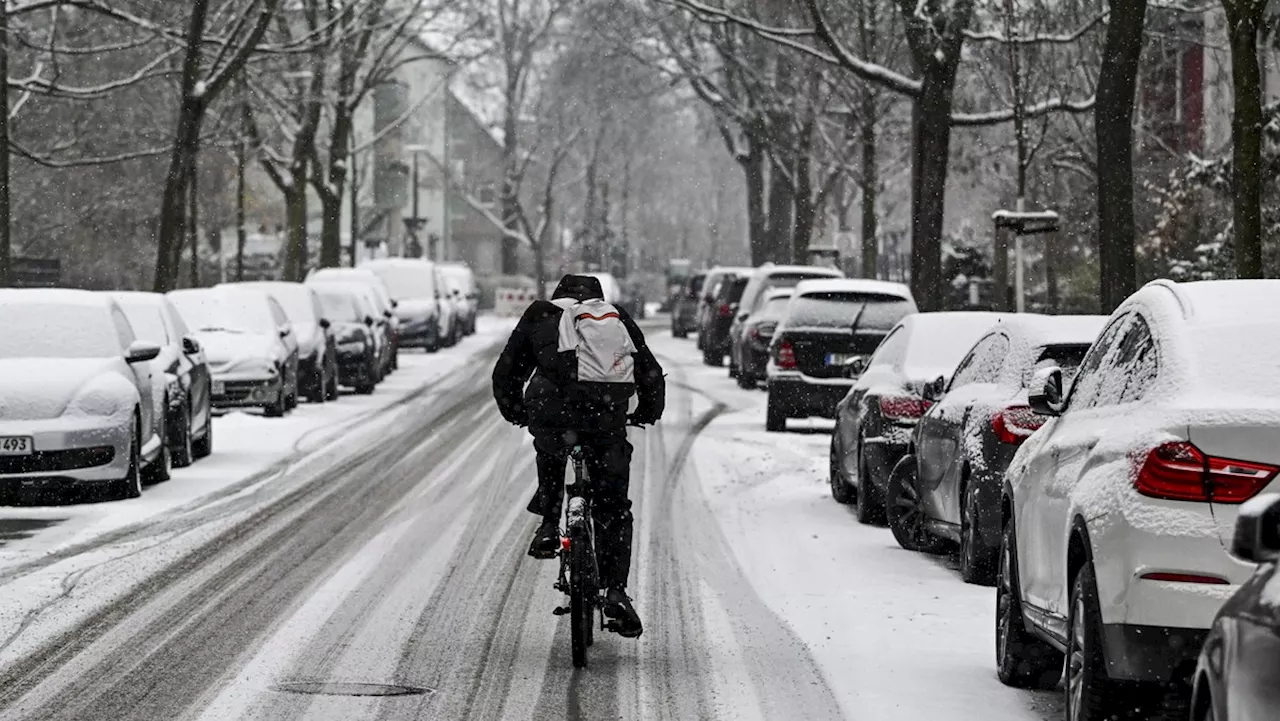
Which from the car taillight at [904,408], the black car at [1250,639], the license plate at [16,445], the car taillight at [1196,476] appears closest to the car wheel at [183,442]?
the license plate at [16,445]

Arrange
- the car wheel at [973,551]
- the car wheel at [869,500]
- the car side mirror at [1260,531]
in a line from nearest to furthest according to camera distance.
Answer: the car side mirror at [1260,531]
the car wheel at [973,551]
the car wheel at [869,500]

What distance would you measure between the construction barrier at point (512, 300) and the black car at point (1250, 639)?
241 ft

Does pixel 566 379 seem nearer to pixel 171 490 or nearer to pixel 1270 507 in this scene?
pixel 1270 507

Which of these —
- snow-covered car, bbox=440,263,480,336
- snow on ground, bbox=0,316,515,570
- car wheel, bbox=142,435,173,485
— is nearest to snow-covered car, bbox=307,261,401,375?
snow on ground, bbox=0,316,515,570

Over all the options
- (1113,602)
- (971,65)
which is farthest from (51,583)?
(971,65)

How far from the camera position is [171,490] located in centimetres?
1862

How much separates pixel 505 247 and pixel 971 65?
55696 millimetres

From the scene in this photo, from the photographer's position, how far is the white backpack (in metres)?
10.2

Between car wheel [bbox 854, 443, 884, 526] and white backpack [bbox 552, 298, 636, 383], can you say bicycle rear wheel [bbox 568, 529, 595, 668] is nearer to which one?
white backpack [bbox 552, 298, 636, 383]

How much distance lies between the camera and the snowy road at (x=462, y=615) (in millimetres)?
8977

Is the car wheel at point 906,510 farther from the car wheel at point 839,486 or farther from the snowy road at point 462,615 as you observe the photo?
the car wheel at point 839,486

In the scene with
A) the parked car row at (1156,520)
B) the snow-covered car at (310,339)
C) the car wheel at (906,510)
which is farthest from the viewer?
the snow-covered car at (310,339)

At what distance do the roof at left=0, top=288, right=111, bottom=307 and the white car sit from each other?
38.5ft

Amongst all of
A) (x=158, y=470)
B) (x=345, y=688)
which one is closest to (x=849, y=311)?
(x=158, y=470)
